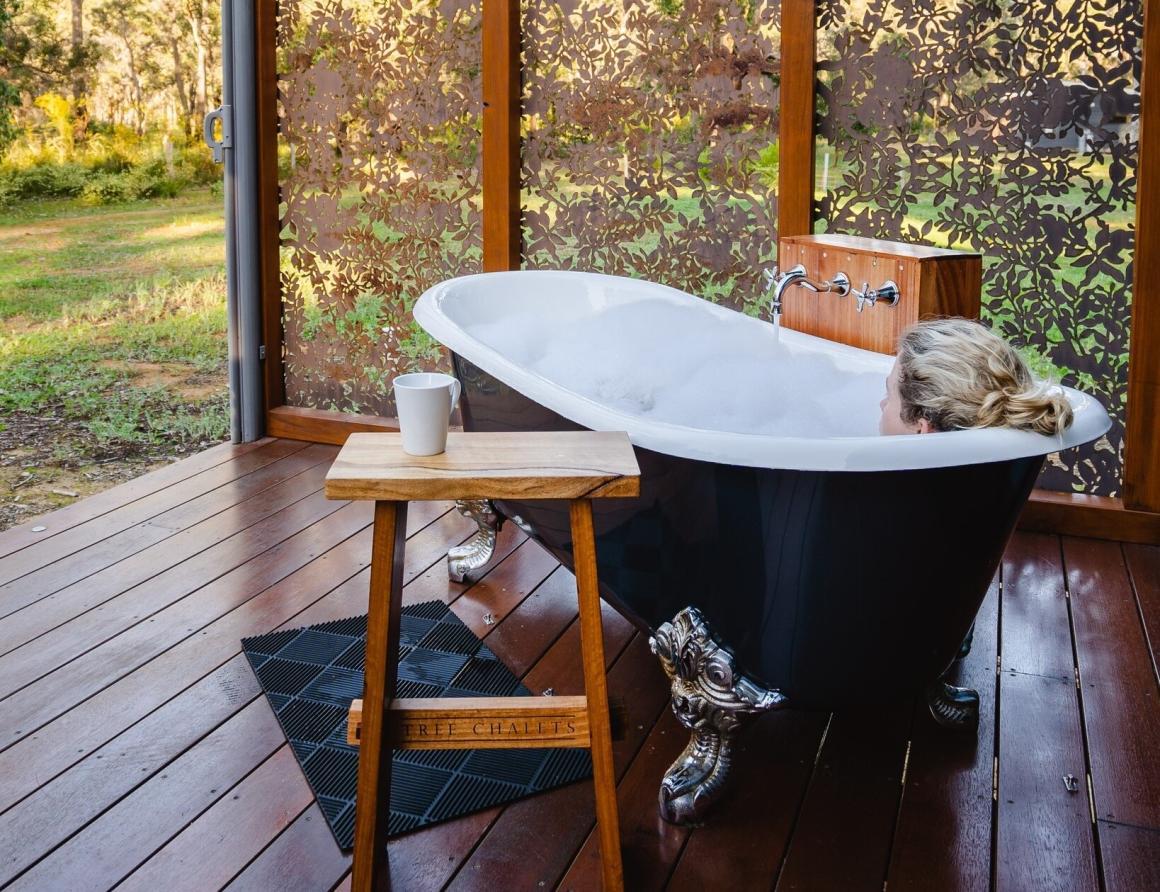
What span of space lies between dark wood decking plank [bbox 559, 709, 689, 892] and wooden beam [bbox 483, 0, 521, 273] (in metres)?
1.94

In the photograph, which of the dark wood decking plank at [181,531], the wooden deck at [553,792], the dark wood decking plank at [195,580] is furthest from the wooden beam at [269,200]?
the wooden deck at [553,792]

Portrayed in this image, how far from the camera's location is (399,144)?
3.61 m

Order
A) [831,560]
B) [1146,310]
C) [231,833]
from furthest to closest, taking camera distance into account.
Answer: [1146,310] < [231,833] < [831,560]

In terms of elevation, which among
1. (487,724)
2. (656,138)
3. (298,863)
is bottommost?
(298,863)

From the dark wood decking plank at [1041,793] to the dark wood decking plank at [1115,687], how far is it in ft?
0.12

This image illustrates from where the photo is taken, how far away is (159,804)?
176 centimetres

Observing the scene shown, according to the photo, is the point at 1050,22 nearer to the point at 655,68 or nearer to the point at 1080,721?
the point at 655,68

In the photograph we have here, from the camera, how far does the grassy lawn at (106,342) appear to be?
14.4 ft

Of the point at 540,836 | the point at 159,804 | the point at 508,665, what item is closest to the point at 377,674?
the point at 540,836

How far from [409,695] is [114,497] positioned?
1647 millimetres

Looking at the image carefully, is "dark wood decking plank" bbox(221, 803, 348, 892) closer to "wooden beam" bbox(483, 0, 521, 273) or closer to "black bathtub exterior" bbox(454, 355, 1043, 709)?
"black bathtub exterior" bbox(454, 355, 1043, 709)

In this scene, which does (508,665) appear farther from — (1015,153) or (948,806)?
(1015,153)

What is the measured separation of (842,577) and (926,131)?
70.4 inches

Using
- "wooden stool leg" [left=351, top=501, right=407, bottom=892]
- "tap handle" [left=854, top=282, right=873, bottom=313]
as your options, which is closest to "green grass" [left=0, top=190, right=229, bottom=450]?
"tap handle" [left=854, top=282, right=873, bottom=313]
